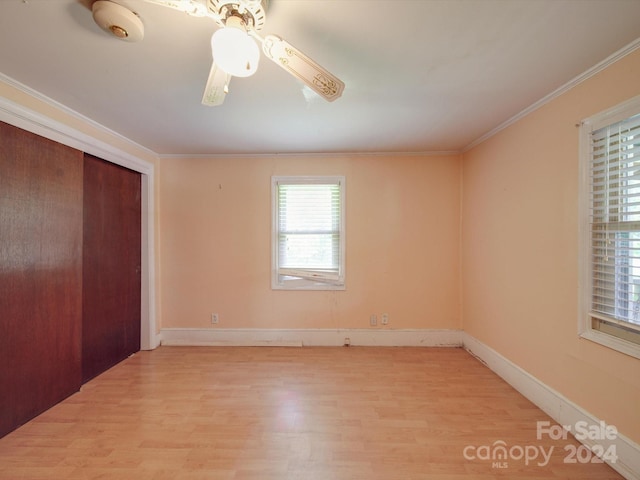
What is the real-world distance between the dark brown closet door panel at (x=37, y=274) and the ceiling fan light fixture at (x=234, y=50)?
180 centimetres

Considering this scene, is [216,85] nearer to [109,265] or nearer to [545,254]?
[109,265]

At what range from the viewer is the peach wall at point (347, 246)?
126 inches

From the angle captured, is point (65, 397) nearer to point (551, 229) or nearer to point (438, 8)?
point (438, 8)

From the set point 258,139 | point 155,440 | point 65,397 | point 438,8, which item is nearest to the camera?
point 438,8

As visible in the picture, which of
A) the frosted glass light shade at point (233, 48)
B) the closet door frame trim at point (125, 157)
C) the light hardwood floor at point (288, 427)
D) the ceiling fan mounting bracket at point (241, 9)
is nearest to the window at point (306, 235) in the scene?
the light hardwood floor at point (288, 427)

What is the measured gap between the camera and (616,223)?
1.56m

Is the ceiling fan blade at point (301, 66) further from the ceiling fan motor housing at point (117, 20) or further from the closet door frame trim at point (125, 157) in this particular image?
the closet door frame trim at point (125, 157)

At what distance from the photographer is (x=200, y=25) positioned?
127 centimetres

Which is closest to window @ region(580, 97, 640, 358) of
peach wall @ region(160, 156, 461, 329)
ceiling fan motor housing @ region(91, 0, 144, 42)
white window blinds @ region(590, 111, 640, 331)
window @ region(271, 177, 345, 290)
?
white window blinds @ region(590, 111, 640, 331)

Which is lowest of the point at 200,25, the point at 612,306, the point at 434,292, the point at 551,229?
the point at 434,292

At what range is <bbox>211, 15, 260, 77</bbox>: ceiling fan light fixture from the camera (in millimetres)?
989

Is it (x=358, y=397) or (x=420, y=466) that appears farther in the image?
(x=358, y=397)

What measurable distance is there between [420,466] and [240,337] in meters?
2.31

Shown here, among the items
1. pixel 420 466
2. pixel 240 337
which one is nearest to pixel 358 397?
pixel 420 466
